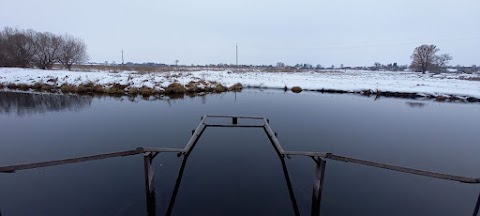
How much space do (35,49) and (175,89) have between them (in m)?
38.6

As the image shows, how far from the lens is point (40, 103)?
71.3 ft

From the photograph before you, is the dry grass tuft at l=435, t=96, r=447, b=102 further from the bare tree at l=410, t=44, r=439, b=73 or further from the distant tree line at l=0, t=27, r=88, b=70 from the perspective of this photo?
the bare tree at l=410, t=44, r=439, b=73

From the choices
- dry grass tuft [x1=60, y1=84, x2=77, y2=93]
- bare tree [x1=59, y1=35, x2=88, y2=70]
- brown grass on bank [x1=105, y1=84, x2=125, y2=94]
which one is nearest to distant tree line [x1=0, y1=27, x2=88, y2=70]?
bare tree [x1=59, y1=35, x2=88, y2=70]

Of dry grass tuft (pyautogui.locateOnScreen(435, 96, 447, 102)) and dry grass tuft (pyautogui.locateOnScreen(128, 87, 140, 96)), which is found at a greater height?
dry grass tuft (pyautogui.locateOnScreen(128, 87, 140, 96))

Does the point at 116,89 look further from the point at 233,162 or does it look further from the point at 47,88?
the point at 233,162

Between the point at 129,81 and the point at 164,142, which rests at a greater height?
the point at 129,81

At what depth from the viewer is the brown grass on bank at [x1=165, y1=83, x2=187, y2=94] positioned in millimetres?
28744

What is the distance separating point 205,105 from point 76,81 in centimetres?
1887

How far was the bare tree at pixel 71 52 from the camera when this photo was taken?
5374cm

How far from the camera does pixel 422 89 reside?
3350 cm

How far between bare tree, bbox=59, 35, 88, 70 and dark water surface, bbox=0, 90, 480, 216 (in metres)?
39.4

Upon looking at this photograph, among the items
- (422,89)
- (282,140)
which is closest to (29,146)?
(282,140)

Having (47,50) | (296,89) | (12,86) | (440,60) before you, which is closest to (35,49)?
(47,50)

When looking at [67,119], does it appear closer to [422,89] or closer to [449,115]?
[449,115]
